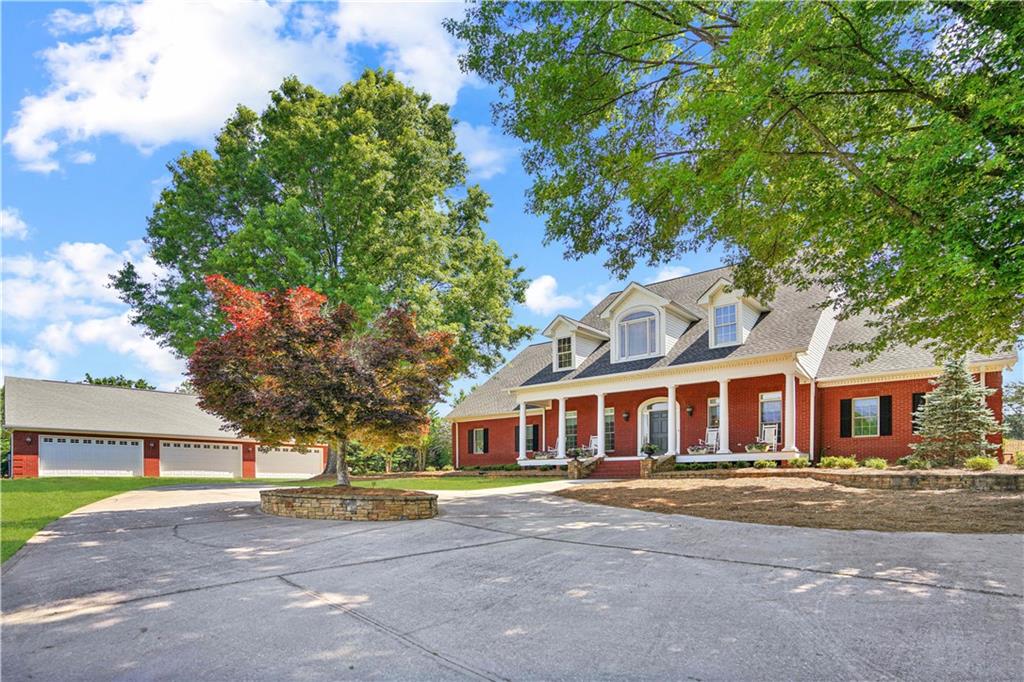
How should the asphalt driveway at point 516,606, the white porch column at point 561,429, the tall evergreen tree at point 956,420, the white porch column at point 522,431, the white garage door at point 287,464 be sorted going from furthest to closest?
the white garage door at point 287,464, the white porch column at point 522,431, the white porch column at point 561,429, the tall evergreen tree at point 956,420, the asphalt driveway at point 516,606

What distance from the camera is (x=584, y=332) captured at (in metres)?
24.3

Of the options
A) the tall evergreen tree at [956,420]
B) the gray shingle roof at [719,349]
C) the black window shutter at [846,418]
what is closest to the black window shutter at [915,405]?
the gray shingle roof at [719,349]

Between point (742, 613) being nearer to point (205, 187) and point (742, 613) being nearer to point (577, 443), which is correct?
point (577, 443)

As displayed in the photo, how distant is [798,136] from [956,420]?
9257mm

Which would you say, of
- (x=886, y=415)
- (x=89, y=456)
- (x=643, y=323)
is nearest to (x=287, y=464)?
(x=89, y=456)

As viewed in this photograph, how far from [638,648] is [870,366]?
57.7ft

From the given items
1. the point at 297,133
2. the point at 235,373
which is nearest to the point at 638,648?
the point at 235,373

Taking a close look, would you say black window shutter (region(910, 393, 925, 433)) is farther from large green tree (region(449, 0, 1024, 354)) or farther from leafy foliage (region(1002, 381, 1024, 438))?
leafy foliage (region(1002, 381, 1024, 438))

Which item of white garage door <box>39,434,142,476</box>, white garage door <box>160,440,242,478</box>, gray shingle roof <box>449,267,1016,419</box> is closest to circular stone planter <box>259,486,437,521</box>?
gray shingle roof <box>449,267,1016,419</box>

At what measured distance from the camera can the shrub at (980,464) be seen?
13.8 metres

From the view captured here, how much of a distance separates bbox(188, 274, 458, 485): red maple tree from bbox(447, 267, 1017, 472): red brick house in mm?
9703

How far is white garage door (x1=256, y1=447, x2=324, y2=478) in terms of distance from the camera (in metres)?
35.9

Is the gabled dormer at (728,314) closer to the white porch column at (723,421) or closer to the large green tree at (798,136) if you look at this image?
the white porch column at (723,421)

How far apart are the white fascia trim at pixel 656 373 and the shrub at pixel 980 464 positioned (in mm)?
4861
